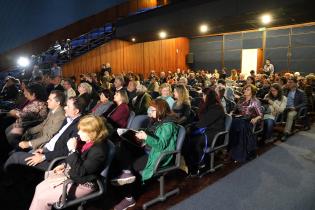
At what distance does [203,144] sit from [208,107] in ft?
1.59

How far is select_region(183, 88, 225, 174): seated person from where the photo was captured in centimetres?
332

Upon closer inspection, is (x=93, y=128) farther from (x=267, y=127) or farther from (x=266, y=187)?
(x=267, y=127)

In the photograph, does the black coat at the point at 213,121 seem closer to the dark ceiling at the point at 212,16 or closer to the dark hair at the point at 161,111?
the dark hair at the point at 161,111

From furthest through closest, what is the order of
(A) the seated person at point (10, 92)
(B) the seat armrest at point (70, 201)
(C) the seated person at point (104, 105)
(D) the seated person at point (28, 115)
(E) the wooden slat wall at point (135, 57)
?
(E) the wooden slat wall at point (135, 57), (A) the seated person at point (10, 92), (C) the seated person at point (104, 105), (D) the seated person at point (28, 115), (B) the seat armrest at point (70, 201)

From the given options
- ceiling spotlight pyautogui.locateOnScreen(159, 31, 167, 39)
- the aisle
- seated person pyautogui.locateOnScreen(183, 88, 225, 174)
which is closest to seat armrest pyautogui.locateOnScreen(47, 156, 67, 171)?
the aisle

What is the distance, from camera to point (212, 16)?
912 centimetres

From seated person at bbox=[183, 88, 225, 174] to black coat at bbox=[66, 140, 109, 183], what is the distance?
1.50 m

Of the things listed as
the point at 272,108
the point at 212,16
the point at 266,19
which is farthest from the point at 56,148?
the point at 266,19

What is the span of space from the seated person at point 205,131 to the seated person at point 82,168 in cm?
146

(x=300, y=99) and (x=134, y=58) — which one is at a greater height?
(x=134, y=58)

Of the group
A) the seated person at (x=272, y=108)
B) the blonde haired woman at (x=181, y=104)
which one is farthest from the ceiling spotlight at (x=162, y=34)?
the blonde haired woman at (x=181, y=104)

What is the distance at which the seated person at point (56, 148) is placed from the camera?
101 inches

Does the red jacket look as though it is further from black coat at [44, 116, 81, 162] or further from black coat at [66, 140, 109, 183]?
black coat at [66, 140, 109, 183]

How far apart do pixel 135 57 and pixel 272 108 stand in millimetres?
11077
